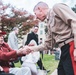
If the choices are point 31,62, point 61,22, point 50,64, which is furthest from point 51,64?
point 61,22

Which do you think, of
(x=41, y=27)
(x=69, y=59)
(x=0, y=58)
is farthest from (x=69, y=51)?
(x=41, y=27)

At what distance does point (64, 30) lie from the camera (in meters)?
3.80

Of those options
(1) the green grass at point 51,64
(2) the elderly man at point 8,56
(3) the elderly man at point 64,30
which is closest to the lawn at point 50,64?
(1) the green grass at point 51,64

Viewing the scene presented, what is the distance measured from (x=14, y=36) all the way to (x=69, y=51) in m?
6.40

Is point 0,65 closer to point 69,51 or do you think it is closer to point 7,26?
point 69,51

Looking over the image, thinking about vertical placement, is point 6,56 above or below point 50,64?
above

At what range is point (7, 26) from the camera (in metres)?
15.6

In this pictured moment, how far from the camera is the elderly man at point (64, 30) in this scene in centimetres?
371

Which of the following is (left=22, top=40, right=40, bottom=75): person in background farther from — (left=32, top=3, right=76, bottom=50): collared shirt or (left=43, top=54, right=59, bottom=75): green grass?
(left=32, top=3, right=76, bottom=50): collared shirt

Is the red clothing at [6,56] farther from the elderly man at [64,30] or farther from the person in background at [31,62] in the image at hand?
the person in background at [31,62]

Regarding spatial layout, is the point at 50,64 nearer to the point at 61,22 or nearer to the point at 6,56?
the point at 6,56

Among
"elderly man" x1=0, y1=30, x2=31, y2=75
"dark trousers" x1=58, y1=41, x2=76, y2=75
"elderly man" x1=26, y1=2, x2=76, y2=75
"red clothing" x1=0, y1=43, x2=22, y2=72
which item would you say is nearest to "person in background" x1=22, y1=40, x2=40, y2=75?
"elderly man" x1=0, y1=30, x2=31, y2=75

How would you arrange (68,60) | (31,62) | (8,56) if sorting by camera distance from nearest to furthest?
(68,60), (8,56), (31,62)

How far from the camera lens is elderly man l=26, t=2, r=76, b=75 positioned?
146 inches
